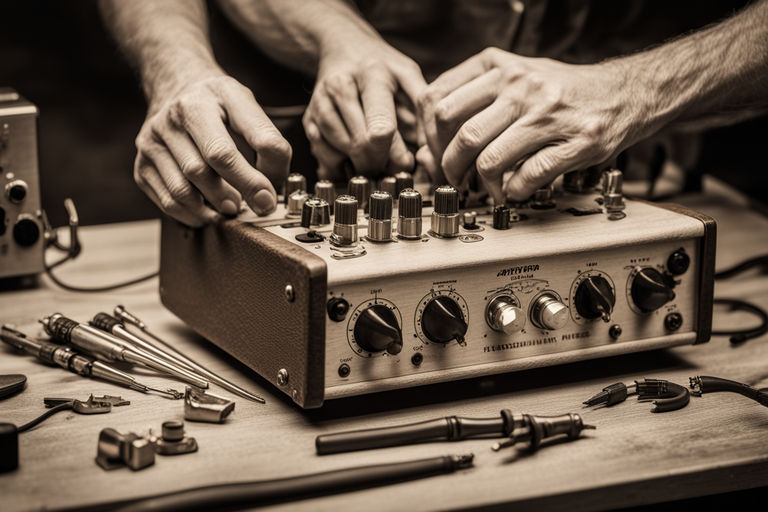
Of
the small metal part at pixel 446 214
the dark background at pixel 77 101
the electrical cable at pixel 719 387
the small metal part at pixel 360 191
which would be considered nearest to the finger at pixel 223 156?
the small metal part at pixel 360 191

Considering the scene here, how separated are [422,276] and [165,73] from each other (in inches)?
22.5

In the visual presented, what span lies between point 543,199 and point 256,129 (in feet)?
1.31

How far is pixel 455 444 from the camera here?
1073 mm

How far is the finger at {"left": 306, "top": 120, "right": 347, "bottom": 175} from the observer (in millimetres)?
1476

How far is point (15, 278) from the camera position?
5.22ft

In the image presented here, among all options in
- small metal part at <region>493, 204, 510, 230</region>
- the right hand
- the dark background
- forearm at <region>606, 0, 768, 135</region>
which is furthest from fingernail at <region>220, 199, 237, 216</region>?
the dark background

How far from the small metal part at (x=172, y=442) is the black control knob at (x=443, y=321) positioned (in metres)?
0.29

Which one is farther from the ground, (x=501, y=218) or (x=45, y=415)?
(x=501, y=218)

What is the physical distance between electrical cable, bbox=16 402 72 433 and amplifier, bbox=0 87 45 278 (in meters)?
0.47

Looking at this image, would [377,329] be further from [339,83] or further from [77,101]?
[77,101]

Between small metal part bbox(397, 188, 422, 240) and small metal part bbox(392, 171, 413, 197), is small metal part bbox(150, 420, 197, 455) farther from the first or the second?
small metal part bbox(392, 171, 413, 197)

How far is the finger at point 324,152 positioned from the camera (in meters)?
1.48

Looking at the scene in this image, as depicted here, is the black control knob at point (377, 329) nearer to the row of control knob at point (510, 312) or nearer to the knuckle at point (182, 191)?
the row of control knob at point (510, 312)

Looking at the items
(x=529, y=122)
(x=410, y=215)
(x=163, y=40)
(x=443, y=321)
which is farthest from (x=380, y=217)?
(x=163, y=40)
